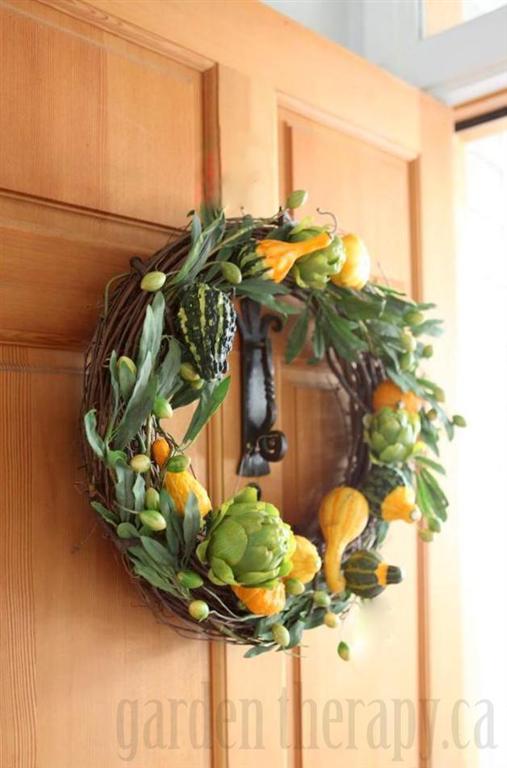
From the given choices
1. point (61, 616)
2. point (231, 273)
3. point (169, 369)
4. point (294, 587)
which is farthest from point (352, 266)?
point (61, 616)

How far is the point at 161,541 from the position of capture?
908mm

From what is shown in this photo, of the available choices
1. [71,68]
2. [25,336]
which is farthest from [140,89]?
[25,336]

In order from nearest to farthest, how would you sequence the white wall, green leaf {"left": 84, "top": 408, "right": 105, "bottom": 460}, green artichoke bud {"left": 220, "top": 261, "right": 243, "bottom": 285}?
1. green leaf {"left": 84, "top": 408, "right": 105, "bottom": 460}
2. green artichoke bud {"left": 220, "top": 261, "right": 243, "bottom": 285}
3. the white wall

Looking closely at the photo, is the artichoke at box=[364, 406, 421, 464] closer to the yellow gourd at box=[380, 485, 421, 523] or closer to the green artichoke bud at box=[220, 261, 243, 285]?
the yellow gourd at box=[380, 485, 421, 523]

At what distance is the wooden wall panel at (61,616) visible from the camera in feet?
2.89

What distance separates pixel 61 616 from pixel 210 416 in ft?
0.86

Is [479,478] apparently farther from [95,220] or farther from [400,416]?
[95,220]

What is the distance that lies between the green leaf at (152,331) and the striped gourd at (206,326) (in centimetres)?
3

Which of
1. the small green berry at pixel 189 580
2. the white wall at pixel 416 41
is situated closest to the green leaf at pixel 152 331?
the small green berry at pixel 189 580

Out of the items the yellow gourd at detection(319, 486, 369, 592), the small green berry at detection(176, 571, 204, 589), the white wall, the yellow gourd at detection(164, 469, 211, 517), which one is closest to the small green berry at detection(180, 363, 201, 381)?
the yellow gourd at detection(164, 469, 211, 517)

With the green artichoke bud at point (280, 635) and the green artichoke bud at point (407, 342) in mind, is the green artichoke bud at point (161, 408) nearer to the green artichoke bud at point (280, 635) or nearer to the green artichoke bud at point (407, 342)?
the green artichoke bud at point (280, 635)

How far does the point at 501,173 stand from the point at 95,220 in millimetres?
861

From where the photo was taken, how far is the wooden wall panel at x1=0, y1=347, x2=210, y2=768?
88 centimetres

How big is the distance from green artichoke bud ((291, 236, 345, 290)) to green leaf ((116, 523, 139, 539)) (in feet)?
1.19
